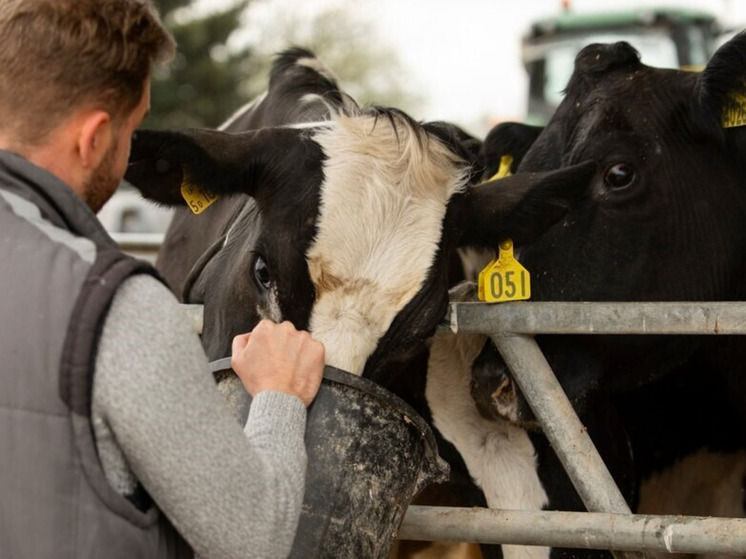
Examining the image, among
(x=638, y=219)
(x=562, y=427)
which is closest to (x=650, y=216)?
(x=638, y=219)

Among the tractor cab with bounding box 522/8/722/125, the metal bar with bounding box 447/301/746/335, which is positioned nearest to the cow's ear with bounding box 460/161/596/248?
the metal bar with bounding box 447/301/746/335

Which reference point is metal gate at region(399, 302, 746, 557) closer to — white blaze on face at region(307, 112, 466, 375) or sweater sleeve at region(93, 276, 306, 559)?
white blaze on face at region(307, 112, 466, 375)

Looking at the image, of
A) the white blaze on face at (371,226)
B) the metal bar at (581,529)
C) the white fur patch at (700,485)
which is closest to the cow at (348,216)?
the white blaze on face at (371,226)

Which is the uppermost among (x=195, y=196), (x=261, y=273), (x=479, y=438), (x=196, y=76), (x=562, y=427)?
(x=196, y=76)

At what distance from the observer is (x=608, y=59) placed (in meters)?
3.57

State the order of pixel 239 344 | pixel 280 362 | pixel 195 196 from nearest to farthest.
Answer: pixel 280 362 < pixel 239 344 < pixel 195 196

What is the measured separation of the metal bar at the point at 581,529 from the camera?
238 cm

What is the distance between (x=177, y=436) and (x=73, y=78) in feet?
1.76

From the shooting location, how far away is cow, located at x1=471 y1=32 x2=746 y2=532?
3176 millimetres

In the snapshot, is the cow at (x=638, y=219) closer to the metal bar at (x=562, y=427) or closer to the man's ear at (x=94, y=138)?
the metal bar at (x=562, y=427)

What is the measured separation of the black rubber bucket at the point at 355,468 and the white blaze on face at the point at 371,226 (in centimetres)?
28

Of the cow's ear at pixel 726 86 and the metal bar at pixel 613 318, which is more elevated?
the cow's ear at pixel 726 86

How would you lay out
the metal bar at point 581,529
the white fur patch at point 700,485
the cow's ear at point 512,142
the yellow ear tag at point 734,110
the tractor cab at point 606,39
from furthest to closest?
the tractor cab at point 606,39 < the cow's ear at point 512,142 < the white fur patch at point 700,485 < the yellow ear tag at point 734,110 < the metal bar at point 581,529

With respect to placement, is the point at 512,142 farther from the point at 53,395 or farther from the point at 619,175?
the point at 53,395
